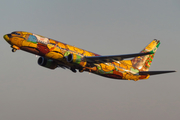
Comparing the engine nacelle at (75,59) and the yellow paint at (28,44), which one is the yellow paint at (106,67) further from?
the yellow paint at (28,44)

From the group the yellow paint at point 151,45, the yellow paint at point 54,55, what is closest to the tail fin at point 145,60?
the yellow paint at point 151,45

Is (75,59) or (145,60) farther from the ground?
(145,60)

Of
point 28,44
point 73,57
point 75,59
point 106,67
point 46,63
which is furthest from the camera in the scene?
point 46,63

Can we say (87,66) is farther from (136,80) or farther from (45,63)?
(136,80)

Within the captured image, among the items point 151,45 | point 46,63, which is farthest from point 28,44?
point 151,45

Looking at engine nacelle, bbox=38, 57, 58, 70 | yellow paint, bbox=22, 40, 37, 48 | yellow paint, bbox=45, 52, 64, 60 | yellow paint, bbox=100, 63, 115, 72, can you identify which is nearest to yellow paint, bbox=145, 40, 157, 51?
yellow paint, bbox=100, 63, 115, 72

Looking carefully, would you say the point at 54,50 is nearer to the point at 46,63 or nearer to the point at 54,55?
the point at 54,55

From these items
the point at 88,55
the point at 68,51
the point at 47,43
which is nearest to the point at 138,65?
the point at 88,55

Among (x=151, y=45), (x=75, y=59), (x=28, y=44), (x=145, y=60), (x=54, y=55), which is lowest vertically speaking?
(x=75, y=59)

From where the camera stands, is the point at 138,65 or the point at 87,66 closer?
the point at 87,66
